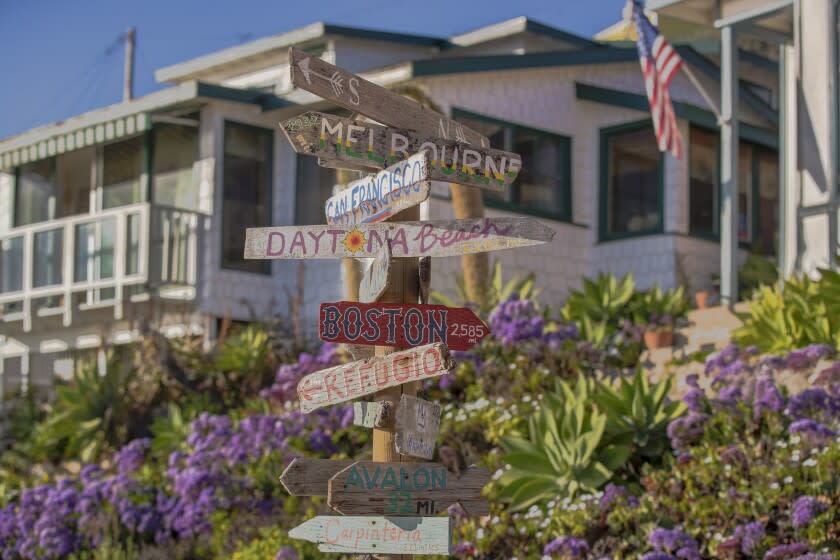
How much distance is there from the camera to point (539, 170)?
1816 cm

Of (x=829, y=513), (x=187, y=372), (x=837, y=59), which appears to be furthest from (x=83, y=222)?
(x=829, y=513)

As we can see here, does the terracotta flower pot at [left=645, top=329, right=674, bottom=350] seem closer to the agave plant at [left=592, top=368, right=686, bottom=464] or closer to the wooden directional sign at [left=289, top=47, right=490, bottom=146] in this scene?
the agave plant at [left=592, top=368, right=686, bottom=464]

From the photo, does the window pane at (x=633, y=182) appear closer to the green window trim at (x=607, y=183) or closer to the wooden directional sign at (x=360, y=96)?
the green window trim at (x=607, y=183)

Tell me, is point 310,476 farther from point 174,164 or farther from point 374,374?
point 174,164

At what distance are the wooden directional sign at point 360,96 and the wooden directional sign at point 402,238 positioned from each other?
22.4 inches

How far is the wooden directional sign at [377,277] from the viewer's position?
5895mm

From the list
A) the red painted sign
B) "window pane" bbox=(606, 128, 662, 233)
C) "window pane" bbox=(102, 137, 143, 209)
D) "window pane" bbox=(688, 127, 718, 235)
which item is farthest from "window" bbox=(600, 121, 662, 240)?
the red painted sign

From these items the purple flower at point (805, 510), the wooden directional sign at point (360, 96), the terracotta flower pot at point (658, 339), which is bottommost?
the purple flower at point (805, 510)

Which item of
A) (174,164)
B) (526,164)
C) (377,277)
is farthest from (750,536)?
(174,164)

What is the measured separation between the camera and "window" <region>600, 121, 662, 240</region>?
17906mm

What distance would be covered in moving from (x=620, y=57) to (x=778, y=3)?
14.6ft

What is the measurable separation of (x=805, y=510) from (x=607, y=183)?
1076 centimetres

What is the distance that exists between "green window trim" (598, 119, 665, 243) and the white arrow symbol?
1175 cm

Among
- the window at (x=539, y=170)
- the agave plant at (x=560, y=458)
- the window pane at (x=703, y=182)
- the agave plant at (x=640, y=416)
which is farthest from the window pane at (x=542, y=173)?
the agave plant at (x=560, y=458)
